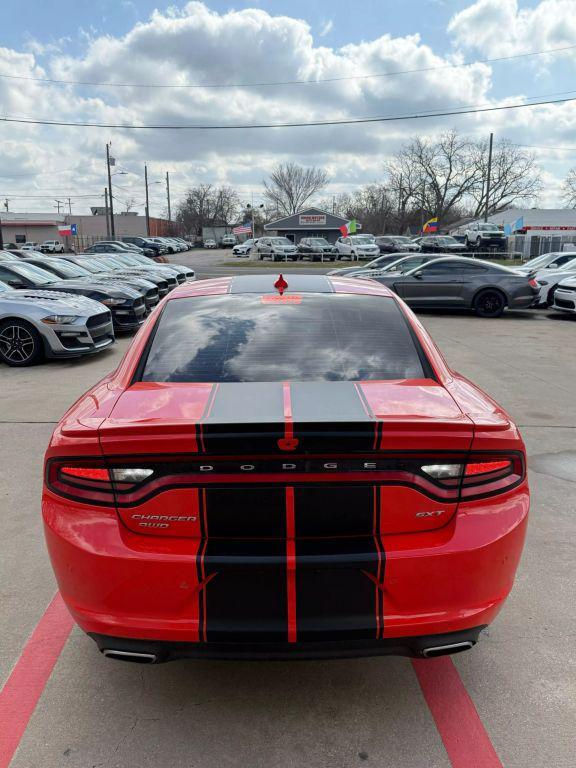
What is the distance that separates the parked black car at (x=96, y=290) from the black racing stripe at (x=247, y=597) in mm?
10393

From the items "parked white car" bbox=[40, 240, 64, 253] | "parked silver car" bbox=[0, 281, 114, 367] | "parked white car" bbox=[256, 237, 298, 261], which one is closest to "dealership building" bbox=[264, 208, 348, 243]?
"parked white car" bbox=[256, 237, 298, 261]

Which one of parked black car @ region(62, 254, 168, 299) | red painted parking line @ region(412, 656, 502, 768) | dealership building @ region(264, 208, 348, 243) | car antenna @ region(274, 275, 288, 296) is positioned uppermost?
dealership building @ region(264, 208, 348, 243)

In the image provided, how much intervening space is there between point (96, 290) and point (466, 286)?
9254mm

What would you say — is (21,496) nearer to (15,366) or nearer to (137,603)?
(137,603)

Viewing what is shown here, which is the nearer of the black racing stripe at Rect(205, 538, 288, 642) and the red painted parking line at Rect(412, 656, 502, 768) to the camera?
the black racing stripe at Rect(205, 538, 288, 642)

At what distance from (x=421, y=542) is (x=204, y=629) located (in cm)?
80

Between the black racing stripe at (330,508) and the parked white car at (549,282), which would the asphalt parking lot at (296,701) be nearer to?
the black racing stripe at (330,508)

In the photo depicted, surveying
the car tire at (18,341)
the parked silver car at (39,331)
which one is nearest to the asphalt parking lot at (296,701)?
the parked silver car at (39,331)

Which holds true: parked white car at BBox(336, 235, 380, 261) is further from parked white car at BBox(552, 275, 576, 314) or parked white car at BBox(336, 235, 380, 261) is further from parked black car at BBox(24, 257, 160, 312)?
parked black car at BBox(24, 257, 160, 312)

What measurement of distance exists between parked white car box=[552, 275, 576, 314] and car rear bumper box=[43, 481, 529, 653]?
13854 mm

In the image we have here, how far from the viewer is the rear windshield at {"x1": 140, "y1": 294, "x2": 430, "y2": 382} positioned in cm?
267

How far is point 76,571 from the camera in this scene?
2.05m

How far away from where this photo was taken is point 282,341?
9.48ft

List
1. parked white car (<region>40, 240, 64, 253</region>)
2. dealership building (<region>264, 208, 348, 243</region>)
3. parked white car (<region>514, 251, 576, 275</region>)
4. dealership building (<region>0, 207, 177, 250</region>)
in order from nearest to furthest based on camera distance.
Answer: parked white car (<region>514, 251, 576, 275</region>) → parked white car (<region>40, 240, 64, 253</region>) → dealership building (<region>264, 208, 348, 243</region>) → dealership building (<region>0, 207, 177, 250</region>)
